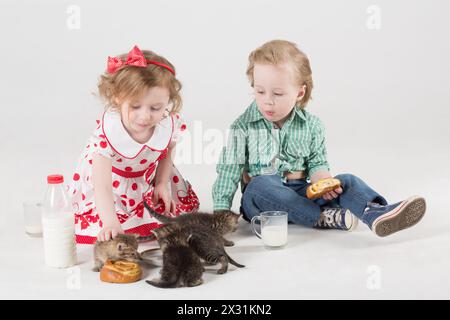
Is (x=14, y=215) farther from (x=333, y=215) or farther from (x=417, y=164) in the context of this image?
(x=417, y=164)

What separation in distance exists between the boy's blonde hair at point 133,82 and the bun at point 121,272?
2.77 ft

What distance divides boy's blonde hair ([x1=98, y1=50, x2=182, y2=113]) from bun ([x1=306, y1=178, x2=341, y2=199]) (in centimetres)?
84

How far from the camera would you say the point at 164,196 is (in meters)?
4.17

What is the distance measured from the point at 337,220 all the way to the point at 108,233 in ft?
3.98

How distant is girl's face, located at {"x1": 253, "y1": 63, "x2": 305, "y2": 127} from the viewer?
4.07 m

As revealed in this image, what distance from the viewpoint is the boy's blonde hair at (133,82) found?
374 cm

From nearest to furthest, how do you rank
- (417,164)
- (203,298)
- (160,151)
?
(203,298) < (160,151) < (417,164)

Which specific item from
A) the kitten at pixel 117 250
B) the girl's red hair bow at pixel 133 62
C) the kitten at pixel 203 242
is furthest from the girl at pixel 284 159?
the kitten at pixel 117 250

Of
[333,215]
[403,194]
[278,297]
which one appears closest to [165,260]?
[278,297]

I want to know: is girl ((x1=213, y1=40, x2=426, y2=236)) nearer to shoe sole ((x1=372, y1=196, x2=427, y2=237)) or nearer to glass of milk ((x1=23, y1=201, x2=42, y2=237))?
shoe sole ((x1=372, y1=196, x2=427, y2=237))

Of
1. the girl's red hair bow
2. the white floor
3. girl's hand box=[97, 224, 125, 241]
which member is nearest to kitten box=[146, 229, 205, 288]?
the white floor

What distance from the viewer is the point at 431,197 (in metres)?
4.56

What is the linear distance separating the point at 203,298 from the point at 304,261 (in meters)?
0.64

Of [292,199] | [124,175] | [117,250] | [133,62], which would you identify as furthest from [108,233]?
[292,199]
